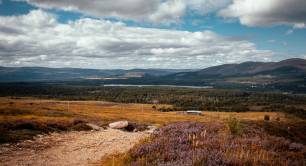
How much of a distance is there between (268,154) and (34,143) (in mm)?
14928

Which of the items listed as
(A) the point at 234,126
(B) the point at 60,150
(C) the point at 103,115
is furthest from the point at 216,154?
(C) the point at 103,115

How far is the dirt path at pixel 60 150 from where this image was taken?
15352 mm

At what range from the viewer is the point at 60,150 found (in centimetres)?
1859

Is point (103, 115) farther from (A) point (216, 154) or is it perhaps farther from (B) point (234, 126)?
(A) point (216, 154)

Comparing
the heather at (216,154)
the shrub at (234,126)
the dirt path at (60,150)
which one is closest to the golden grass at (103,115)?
the shrub at (234,126)

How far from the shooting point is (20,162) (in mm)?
14734

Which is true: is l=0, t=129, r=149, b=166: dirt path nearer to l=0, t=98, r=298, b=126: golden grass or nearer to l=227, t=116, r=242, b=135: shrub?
l=227, t=116, r=242, b=135: shrub

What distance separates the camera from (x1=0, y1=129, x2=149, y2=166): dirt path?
15.4 m

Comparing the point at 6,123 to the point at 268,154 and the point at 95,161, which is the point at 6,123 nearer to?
the point at 95,161

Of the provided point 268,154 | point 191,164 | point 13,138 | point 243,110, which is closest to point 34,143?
point 13,138

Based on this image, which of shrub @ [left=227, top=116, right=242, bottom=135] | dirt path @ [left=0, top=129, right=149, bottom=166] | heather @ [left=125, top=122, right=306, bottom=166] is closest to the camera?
heather @ [left=125, top=122, right=306, bottom=166]

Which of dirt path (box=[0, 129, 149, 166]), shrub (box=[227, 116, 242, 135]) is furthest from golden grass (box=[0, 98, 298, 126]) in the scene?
dirt path (box=[0, 129, 149, 166])

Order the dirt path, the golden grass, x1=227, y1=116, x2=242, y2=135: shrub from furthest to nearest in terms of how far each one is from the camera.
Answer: the golden grass, x1=227, y1=116, x2=242, y2=135: shrub, the dirt path

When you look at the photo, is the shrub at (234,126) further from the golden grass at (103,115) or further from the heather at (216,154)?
the heather at (216,154)
